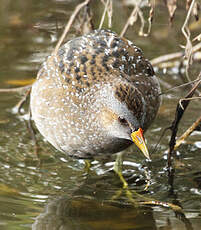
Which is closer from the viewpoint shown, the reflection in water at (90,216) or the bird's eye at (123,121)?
the reflection in water at (90,216)

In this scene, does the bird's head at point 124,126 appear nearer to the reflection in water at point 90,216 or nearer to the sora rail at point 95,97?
the sora rail at point 95,97

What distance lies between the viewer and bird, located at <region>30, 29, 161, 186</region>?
15.0 ft

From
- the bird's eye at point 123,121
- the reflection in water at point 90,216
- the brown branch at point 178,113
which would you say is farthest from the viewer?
the brown branch at point 178,113

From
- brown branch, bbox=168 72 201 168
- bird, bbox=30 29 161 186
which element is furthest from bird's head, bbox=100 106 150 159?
brown branch, bbox=168 72 201 168

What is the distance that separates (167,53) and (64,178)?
350 centimetres

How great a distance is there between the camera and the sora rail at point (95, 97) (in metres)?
4.57

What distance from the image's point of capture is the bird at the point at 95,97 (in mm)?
4574

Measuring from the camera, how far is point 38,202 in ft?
15.5

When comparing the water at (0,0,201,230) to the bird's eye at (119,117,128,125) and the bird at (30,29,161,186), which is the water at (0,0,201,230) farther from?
the bird's eye at (119,117,128,125)

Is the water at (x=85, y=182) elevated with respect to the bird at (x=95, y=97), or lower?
lower

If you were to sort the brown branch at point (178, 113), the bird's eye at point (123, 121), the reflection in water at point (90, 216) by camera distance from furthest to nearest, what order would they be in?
the brown branch at point (178, 113) → the bird's eye at point (123, 121) → the reflection in water at point (90, 216)

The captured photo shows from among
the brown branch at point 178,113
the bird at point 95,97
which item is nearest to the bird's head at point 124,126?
the bird at point 95,97

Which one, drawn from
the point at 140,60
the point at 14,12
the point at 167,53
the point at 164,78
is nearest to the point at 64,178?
the point at 140,60

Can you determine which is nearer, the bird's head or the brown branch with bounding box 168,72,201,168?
the bird's head
